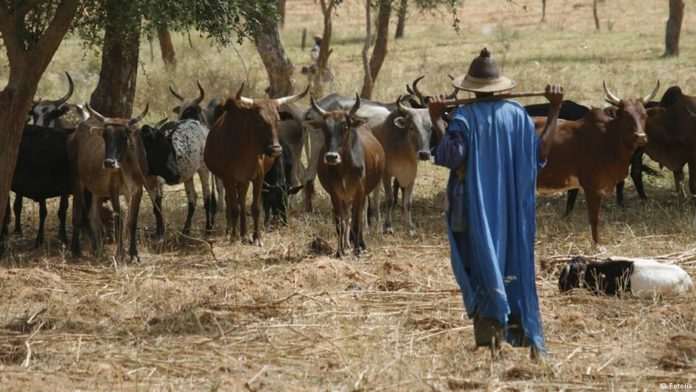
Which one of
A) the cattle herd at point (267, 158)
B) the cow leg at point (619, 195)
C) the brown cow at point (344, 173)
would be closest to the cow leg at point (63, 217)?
the cattle herd at point (267, 158)

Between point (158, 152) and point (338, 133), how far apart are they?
230 cm

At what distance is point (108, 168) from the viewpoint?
1206 centimetres

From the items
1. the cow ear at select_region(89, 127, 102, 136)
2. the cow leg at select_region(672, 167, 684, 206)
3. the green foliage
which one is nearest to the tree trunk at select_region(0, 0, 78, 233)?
the green foliage

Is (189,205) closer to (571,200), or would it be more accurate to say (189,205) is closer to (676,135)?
(571,200)

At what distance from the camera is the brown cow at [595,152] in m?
12.8

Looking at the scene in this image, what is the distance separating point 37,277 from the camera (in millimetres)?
10570

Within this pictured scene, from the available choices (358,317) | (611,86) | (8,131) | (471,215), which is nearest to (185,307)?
(358,317)

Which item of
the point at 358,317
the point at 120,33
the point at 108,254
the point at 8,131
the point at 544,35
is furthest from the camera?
the point at 544,35

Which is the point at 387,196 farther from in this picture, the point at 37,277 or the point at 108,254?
the point at 37,277

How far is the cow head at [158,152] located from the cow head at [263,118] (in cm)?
90

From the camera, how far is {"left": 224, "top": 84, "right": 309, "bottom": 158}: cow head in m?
13.3

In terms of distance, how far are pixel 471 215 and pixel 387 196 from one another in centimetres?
744

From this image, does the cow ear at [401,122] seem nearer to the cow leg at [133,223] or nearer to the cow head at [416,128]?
the cow head at [416,128]

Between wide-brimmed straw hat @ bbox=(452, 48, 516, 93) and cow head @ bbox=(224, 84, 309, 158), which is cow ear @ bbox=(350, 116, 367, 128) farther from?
wide-brimmed straw hat @ bbox=(452, 48, 516, 93)
